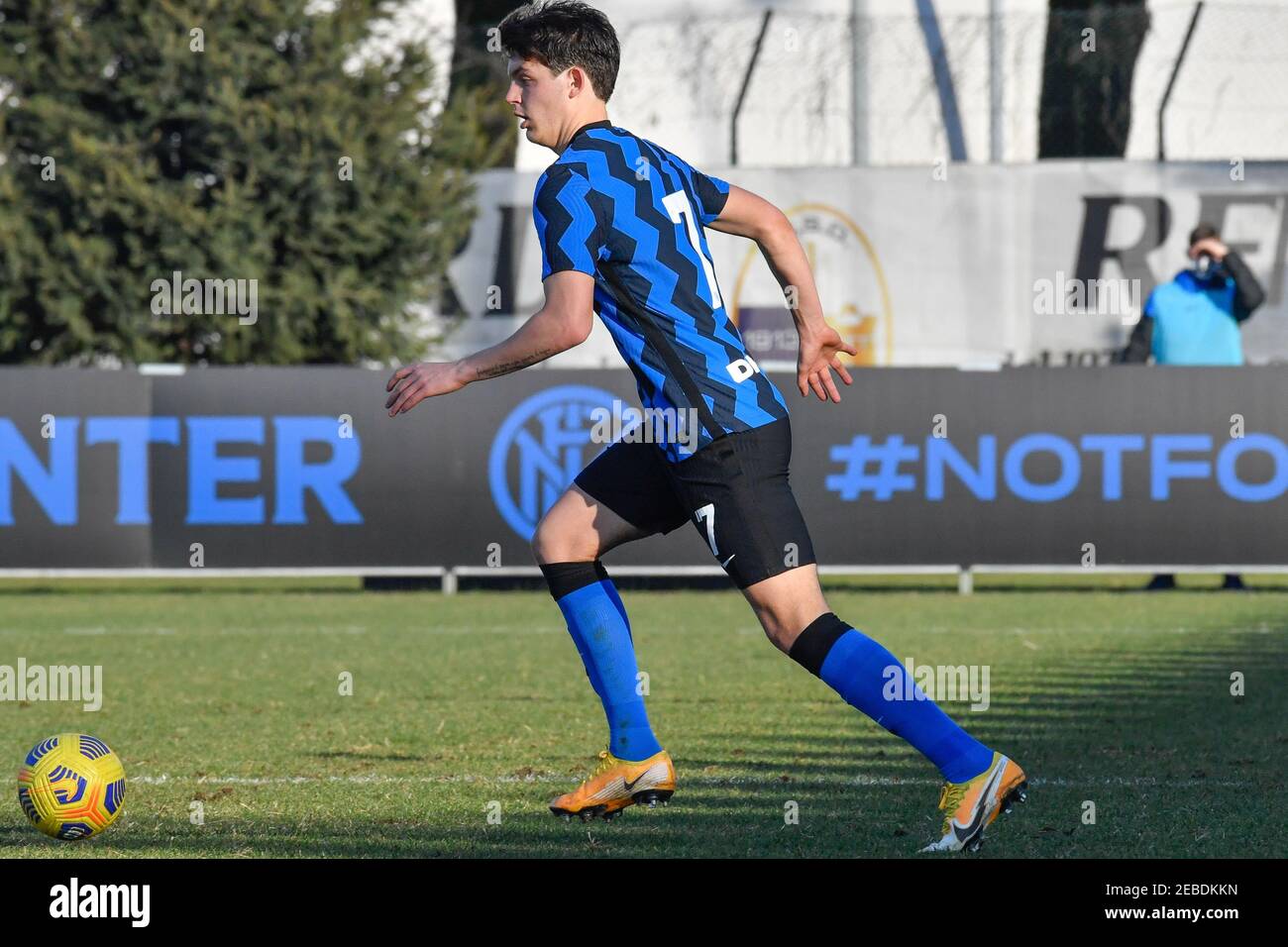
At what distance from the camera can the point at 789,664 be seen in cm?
1072

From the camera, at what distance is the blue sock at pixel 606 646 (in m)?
6.07

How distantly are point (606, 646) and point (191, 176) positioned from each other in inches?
566

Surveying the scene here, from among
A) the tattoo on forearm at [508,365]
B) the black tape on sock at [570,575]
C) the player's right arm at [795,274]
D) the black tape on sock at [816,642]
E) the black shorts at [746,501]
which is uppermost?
the player's right arm at [795,274]

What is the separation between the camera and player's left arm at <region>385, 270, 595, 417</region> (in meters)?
5.43

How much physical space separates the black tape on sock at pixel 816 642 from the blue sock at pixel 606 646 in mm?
744

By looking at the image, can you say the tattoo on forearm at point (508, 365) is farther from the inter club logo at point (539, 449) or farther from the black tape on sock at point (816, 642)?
the inter club logo at point (539, 449)

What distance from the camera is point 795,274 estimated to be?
5.97m

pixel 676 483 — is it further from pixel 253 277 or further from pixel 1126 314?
pixel 1126 314

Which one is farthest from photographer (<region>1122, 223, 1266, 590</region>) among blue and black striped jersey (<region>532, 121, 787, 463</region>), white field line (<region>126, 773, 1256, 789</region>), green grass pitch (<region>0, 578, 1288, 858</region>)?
blue and black striped jersey (<region>532, 121, 787, 463</region>)

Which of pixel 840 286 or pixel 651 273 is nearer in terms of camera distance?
pixel 651 273

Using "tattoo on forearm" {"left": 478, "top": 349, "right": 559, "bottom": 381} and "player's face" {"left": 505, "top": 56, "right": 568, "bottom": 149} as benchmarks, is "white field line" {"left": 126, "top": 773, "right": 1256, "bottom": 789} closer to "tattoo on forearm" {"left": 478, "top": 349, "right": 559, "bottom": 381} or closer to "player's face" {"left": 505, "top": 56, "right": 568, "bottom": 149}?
"tattoo on forearm" {"left": 478, "top": 349, "right": 559, "bottom": 381}

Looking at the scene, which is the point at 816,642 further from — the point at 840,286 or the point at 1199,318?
the point at 840,286

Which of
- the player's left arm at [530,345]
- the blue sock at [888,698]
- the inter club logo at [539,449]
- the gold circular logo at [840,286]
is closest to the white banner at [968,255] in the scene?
the gold circular logo at [840,286]

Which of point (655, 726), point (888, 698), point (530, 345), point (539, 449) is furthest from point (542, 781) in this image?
point (539, 449)
